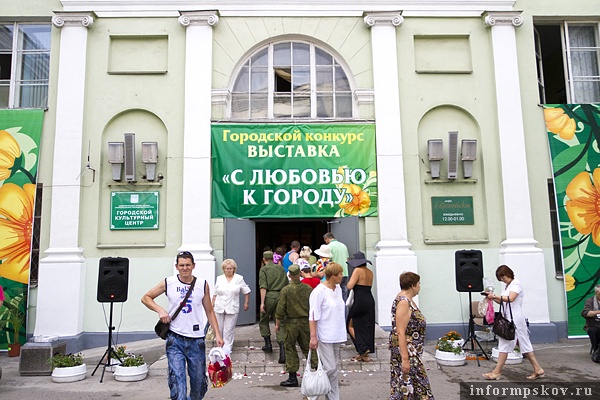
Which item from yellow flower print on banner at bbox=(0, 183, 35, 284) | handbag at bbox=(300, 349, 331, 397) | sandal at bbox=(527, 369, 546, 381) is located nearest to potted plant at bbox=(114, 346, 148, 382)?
handbag at bbox=(300, 349, 331, 397)

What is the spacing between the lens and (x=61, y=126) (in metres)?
10.3

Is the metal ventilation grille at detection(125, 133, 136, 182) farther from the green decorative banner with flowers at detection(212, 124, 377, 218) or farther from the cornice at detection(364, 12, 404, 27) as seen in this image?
the cornice at detection(364, 12, 404, 27)

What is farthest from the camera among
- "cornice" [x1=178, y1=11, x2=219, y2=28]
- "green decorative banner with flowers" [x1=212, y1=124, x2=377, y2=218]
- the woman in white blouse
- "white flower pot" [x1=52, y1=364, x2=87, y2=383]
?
"cornice" [x1=178, y1=11, x2=219, y2=28]

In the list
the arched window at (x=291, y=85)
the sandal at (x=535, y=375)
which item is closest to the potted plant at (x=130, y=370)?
the arched window at (x=291, y=85)

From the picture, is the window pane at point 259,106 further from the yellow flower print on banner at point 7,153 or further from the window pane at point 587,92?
the window pane at point 587,92

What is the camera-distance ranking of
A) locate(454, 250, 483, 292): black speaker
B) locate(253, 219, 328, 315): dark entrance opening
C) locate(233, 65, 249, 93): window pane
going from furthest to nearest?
locate(253, 219, 328, 315): dark entrance opening, locate(233, 65, 249, 93): window pane, locate(454, 250, 483, 292): black speaker

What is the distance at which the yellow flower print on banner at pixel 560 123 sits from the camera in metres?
10.7

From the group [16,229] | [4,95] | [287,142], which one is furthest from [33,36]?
[287,142]

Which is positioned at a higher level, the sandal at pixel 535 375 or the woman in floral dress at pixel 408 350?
the woman in floral dress at pixel 408 350

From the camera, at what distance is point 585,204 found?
1049 centimetres

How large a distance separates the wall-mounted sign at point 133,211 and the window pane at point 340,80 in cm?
479

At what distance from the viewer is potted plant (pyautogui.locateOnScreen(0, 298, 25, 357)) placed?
9594 mm

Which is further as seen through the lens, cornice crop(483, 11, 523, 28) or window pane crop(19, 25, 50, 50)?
window pane crop(19, 25, 50, 50)

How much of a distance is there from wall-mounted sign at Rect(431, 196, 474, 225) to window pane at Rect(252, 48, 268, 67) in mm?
4931
